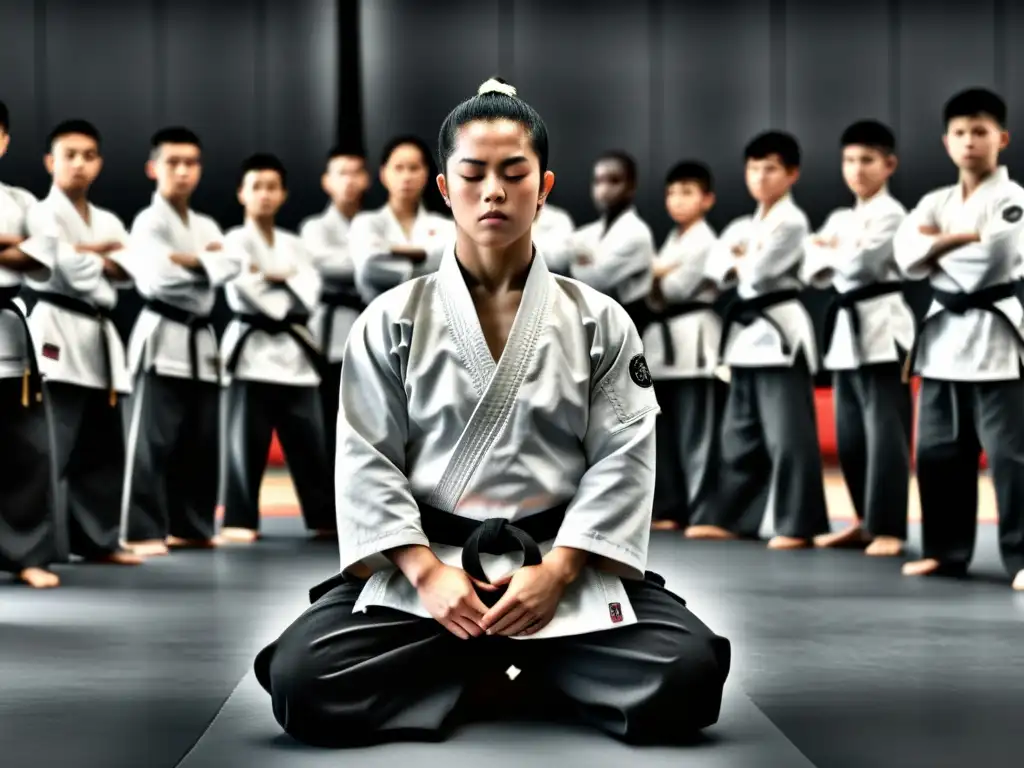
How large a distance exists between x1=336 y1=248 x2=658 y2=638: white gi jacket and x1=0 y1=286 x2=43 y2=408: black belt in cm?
221

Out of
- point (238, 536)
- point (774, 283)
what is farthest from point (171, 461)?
point (774, 283)

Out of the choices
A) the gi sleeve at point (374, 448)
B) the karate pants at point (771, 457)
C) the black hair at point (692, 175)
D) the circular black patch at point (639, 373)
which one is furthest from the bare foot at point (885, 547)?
the gi sleeve at point (374, 448)

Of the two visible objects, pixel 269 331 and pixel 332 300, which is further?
pixel 332 300

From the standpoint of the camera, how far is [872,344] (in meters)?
5.53

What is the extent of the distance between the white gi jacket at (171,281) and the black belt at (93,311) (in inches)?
15.9

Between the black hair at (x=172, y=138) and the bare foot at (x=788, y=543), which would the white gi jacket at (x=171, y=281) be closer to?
the black hair at (x=172, y=138)

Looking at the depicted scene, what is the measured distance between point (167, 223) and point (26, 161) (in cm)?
457

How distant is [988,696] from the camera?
9.60 ft

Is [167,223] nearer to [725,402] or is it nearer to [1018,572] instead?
[725,402]

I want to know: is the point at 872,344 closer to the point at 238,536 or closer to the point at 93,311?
the point at 238,536

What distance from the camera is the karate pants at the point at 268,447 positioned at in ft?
19.7

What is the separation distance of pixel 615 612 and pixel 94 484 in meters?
3.23

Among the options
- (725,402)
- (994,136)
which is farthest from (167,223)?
(994,136)

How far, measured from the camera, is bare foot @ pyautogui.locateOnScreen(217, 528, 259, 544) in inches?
231
